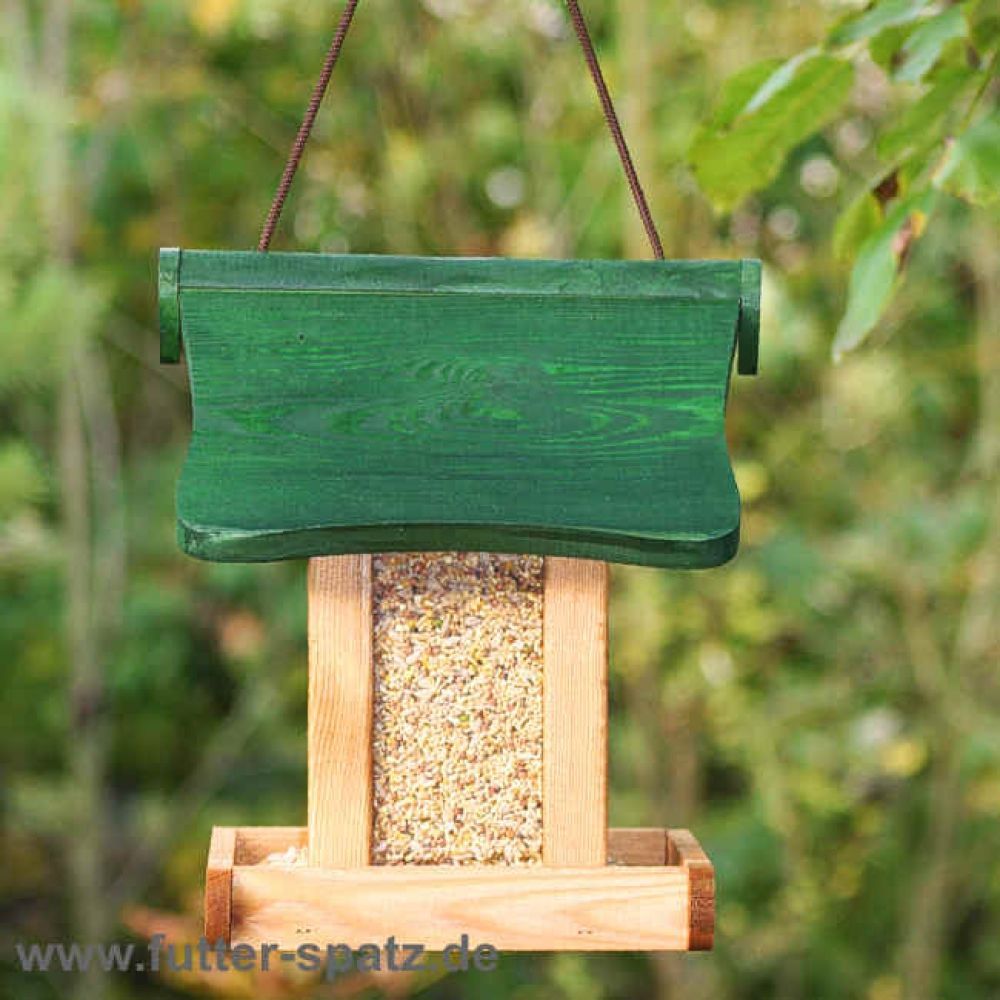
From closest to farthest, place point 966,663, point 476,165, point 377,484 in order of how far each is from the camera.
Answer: point 377,484 < point 966,663 < point 476,165

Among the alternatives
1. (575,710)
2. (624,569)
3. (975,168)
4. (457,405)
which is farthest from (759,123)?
(624,569)

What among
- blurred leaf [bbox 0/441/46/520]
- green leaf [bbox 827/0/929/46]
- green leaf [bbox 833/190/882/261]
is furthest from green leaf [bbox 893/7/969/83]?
blurred leaf [bbox 0/441/46/520]

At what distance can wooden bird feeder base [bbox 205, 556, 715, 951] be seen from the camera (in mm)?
1211

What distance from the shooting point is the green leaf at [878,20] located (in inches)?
50.2

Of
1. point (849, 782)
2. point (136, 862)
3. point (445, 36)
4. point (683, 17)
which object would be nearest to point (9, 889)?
point (136, 862)

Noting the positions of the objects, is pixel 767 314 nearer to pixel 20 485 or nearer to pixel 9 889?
pixel 20 485

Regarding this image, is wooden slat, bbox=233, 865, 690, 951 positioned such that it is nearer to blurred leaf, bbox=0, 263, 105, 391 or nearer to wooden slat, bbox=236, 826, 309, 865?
wooden slat, bbox=236, 826, 309, 865

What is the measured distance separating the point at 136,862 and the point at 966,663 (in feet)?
6.69

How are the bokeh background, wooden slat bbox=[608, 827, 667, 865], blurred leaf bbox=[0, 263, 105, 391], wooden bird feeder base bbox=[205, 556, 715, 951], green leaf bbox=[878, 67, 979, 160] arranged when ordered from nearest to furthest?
wooden bird feeder base bbox=[205, 556, 715, 951], green leaf bbox=[878, 67, 979, 160], wooden slat bbox=[608, 827, 667, 865], blurred leaf bbox=[0, 263, 105, 391], the bokeh background

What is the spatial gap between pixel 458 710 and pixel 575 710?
10cm

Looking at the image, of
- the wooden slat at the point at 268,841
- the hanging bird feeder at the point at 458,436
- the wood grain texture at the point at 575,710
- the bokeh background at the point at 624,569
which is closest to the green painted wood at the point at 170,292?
the hanging bird feeder at the point at 458,436

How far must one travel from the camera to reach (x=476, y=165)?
370 cm

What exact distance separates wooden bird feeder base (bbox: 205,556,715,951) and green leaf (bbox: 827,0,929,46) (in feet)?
1.71

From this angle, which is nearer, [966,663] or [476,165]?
[966,663]
